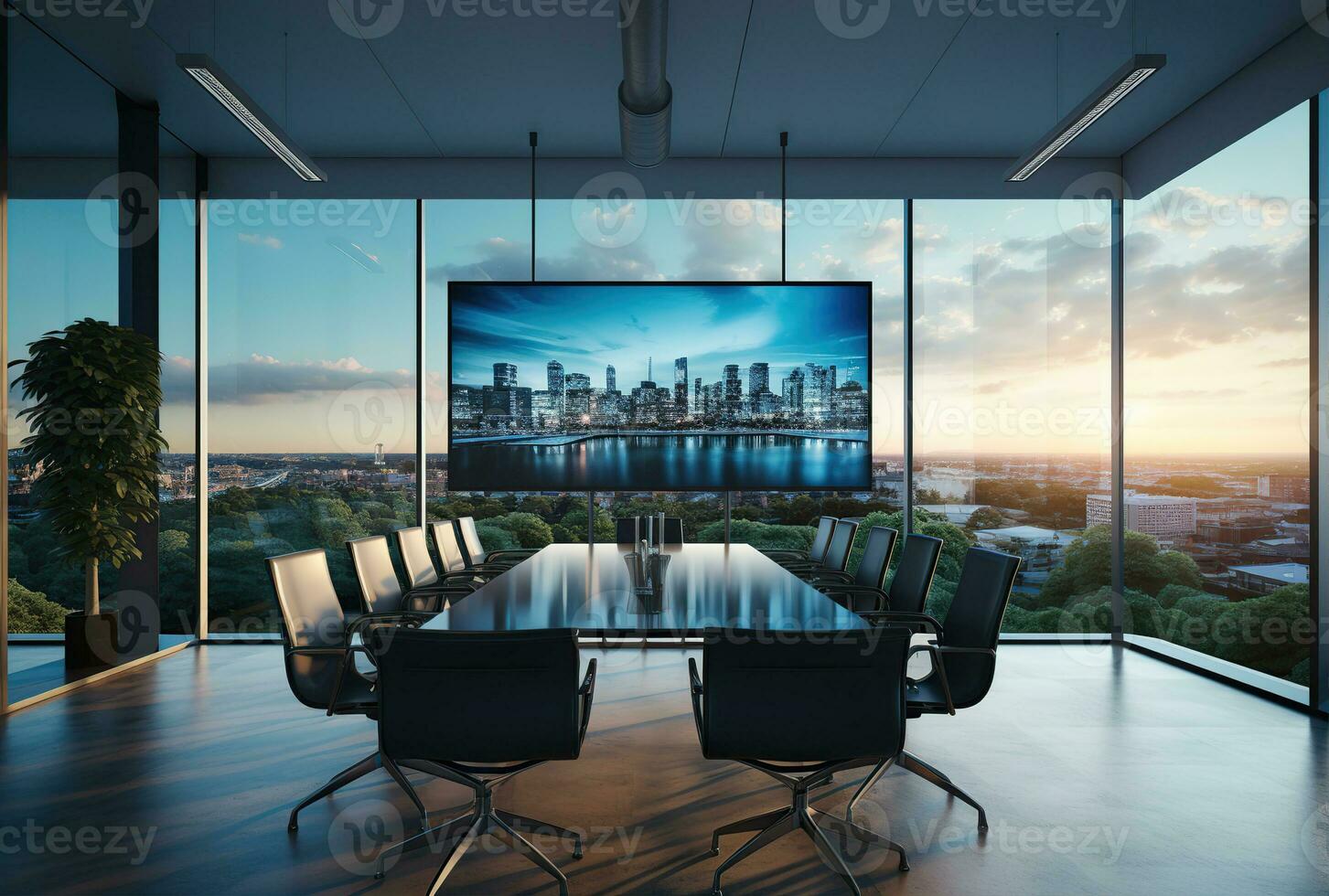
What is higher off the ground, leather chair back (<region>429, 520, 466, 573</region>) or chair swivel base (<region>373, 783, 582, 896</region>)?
leather chair back (<region>429, 520, 466, 573</region>)

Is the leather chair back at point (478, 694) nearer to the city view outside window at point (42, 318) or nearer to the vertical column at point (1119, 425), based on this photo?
the city view outside window at point (42, 318)

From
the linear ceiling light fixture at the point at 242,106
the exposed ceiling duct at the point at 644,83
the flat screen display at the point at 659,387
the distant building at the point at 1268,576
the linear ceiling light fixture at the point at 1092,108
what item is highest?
the exposed ceiling duct at the point at 644,83

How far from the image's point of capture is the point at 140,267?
17.5ft

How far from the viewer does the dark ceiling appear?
165 inches

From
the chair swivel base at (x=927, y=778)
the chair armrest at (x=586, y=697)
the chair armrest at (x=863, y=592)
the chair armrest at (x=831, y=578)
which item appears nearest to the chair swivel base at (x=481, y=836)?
the chair armrest at (x=586, y=697)

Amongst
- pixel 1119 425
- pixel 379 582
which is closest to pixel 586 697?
pixel 379 582

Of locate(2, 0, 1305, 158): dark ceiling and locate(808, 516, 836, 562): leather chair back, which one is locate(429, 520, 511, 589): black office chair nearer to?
locate(808, 516, 836, 562): leather chair back

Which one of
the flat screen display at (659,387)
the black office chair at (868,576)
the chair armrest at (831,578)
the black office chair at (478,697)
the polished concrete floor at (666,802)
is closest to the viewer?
the black office chair at (478,697)

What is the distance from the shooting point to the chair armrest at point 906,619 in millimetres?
3178

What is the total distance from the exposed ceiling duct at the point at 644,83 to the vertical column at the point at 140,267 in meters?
3.58

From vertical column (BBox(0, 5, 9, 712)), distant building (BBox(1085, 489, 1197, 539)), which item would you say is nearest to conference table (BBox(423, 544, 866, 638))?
vertical column (BBox(0, 5, 9, 712))

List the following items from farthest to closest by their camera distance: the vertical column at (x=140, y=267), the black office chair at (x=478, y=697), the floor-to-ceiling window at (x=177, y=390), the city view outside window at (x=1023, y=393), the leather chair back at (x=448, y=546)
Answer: the city view outside window at (x=1023, y=393), the floor-to-ceiling window at (x=177, y=390), the vertical column at (x=140, y=267), the leather chair back at (x=448, y=546), the black office chair at (x=478, y=697)

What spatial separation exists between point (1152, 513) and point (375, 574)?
223 inches

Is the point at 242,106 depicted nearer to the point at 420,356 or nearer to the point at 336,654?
the point at 420,356
